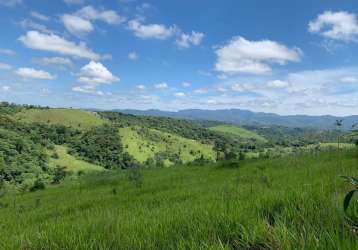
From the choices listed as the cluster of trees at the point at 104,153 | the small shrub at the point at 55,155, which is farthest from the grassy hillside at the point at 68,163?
the cluster of trees at the point at 104,153

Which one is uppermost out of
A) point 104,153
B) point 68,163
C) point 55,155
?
point 55,155

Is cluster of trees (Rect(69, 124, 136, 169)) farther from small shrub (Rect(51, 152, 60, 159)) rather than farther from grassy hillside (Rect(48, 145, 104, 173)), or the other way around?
small shrub (Rect(51, 152, 60, 159))

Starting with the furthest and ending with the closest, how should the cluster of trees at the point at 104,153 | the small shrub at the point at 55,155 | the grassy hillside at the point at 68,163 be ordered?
the cluster of trees at the point at 104,153
the small shrub at the point at 55,155
the grassy hillside at the point at 68,163

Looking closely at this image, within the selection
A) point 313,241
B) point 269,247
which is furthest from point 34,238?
point 313,241

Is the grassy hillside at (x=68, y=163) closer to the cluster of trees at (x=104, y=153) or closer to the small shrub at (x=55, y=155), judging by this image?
the small shrub at (x=55, y=155)

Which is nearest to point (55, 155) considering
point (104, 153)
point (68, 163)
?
point (68, 163)

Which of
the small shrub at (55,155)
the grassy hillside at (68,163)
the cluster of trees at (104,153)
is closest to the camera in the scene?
the grassy hillside at (68,163)

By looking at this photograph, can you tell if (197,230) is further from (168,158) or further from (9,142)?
(168,158)

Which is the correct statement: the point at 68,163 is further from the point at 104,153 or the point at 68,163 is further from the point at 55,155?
the point at 104,153

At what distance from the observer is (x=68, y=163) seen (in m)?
157

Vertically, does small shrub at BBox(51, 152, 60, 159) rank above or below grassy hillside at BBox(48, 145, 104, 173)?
above

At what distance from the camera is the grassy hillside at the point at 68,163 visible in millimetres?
148350

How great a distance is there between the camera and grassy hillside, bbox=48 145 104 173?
148 metres

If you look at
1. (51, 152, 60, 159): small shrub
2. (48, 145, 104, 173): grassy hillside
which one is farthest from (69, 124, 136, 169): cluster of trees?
(51, 152, 60, 159): small shrub
